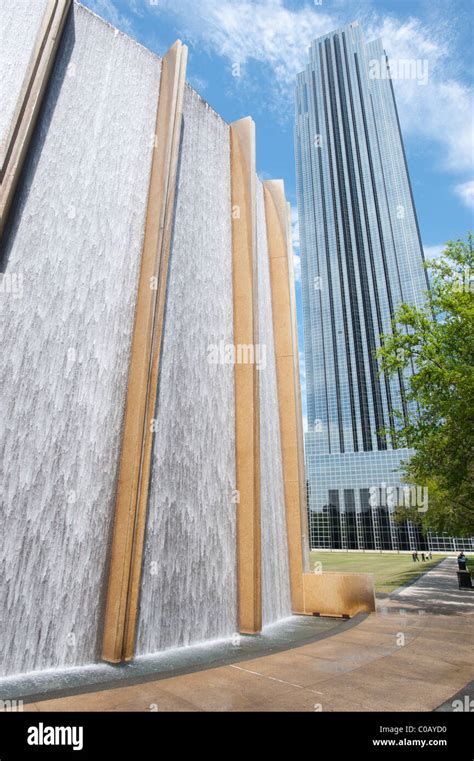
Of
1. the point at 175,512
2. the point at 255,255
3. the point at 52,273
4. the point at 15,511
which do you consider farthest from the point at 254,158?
the point at 15,511

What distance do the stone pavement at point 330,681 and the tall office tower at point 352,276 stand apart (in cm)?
8539

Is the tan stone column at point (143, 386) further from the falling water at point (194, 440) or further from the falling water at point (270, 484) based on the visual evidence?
the falling water at point (270, 484)

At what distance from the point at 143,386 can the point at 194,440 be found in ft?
6.09

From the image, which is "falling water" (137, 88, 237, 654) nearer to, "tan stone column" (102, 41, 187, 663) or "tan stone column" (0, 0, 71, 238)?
"tan stone column" (102, 41, 187, 663)

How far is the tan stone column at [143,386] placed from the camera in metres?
6.69

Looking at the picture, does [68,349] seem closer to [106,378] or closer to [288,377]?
[106,378]

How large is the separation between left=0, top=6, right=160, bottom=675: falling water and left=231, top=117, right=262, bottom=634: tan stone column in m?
3.24

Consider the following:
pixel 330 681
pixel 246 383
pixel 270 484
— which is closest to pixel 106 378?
pixel 246 383

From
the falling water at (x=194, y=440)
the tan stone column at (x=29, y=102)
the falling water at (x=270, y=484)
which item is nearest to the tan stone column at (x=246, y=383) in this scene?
the falling water at (x=194, y=440)

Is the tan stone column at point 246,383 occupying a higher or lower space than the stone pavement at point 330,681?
higher

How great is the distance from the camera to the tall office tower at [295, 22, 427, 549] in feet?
313

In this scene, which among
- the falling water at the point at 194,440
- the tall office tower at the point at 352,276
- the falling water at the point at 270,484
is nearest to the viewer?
the falling water at the point at 194,440

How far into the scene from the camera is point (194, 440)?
9211 millimetres

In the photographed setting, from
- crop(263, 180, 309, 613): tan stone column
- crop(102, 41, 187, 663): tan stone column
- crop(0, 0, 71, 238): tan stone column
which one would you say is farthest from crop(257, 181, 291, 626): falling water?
crop(0, 0, 71, 238): tan stone column
